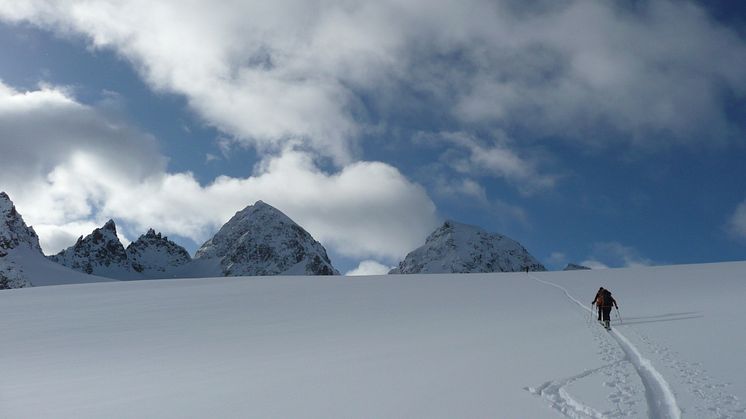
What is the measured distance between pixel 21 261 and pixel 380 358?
506ft

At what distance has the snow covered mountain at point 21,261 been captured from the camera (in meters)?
115

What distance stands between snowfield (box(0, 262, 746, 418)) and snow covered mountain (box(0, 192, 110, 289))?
366ft

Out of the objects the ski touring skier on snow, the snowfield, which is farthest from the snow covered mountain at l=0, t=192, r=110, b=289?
the ski touring skier on snow

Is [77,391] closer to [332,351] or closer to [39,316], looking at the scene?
[332,351]

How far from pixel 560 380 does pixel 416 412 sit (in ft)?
9.56

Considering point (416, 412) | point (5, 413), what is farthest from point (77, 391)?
point (416, 412)

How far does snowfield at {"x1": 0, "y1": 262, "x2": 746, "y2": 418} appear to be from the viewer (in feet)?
24.8

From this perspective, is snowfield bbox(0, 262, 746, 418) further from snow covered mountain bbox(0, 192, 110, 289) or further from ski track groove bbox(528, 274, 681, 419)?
snow covered mountain bbox(0, 192, 110, 289)

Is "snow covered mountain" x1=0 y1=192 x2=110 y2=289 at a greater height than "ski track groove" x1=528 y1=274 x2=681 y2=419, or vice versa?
"snow covered mountain" x1=0 y1=192 x2=110 y2=289

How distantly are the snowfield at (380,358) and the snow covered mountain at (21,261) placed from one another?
112 meters

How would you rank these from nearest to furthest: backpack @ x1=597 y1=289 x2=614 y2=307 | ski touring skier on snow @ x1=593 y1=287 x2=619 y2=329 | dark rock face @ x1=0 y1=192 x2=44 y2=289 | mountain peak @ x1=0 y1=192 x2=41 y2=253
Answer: ski touring skier on snow @ x1=593 y1=287 x2=619 y2=329 → backpack @ x1=597 y1=289 x2=614 y2=307 → dark rock face @ x1=0 y1=192 x2=44 y2=289 → mountain peak @ x1=0 y1=192 x2=41 y2=253

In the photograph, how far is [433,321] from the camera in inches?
682

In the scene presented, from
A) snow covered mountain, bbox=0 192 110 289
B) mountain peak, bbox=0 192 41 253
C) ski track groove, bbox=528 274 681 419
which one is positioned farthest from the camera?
mountain peak, bbox=0 192 41 253

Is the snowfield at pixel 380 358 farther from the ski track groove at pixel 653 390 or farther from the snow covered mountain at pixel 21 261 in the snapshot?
the snow covered mountain at pixel 21 261
